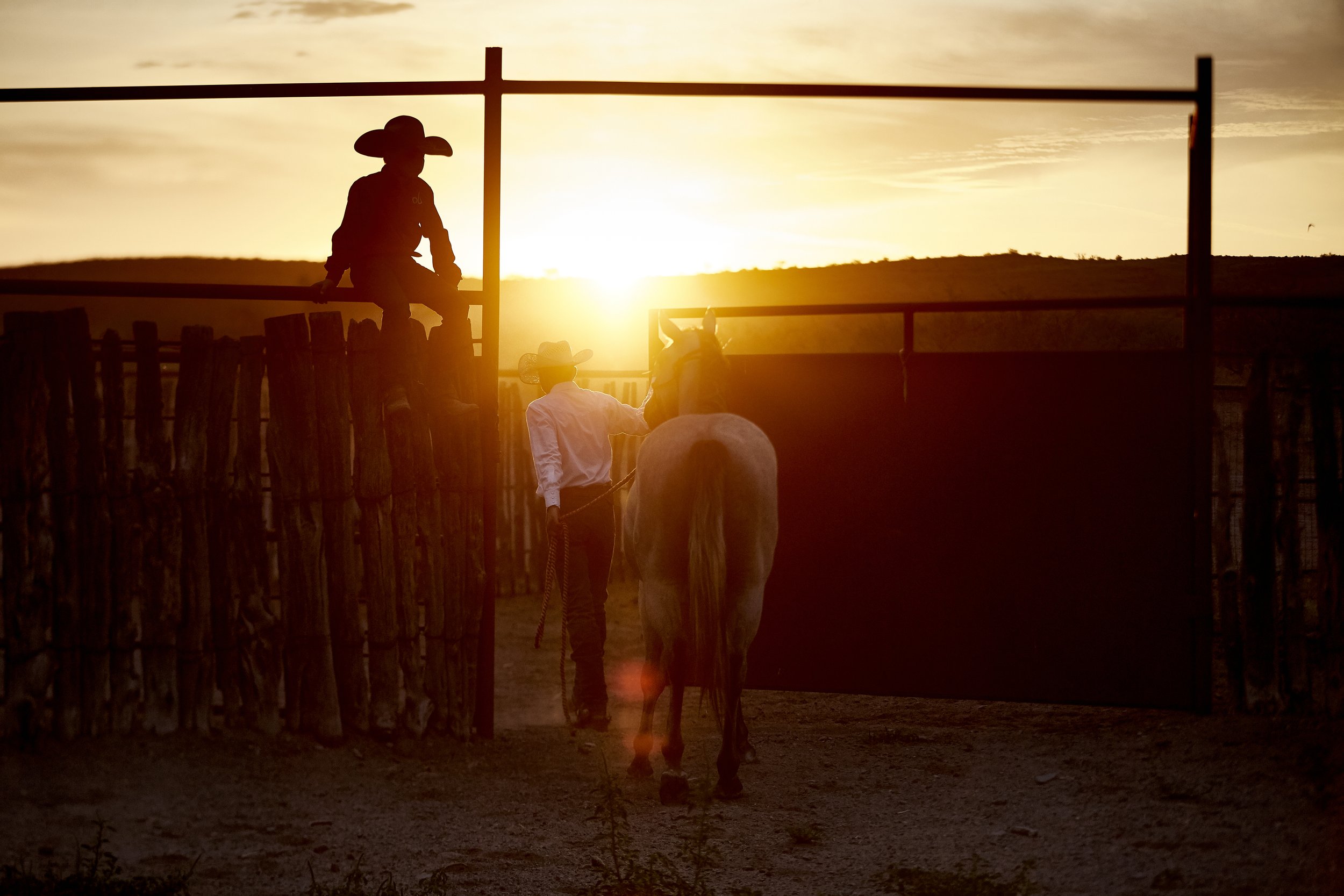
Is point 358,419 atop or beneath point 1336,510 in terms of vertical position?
atop

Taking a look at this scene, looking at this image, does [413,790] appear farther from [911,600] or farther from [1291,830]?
[1291,830]

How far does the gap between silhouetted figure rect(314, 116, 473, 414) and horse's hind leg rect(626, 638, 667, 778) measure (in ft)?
5.61

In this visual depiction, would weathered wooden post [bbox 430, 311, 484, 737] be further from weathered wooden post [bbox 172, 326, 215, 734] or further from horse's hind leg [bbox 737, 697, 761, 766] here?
horse's hind leg [bbox 737, 697, 761, 766]

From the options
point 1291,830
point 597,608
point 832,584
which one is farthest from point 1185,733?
point 597,608

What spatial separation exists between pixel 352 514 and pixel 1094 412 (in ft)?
14.1

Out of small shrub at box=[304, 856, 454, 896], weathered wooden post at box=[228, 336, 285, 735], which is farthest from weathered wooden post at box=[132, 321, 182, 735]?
small shrub at box=[304, 856, 454, 896]

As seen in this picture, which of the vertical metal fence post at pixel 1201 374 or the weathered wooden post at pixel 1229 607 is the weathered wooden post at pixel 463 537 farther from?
the weathered wooden post at pixel 1229 607

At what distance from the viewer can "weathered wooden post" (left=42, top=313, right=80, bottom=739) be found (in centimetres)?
640

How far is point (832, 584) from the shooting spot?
7.23m

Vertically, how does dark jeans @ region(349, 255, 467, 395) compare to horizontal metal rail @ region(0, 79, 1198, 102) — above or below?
below

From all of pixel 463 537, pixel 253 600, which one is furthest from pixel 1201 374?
pixel 253 600

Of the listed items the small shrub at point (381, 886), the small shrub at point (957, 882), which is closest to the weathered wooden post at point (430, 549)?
the small shrub at point (381, 886)

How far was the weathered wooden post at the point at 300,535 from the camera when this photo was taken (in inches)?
256

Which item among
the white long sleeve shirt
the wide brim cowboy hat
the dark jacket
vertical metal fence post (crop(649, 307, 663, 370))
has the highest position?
the wide brim cowboy hat
